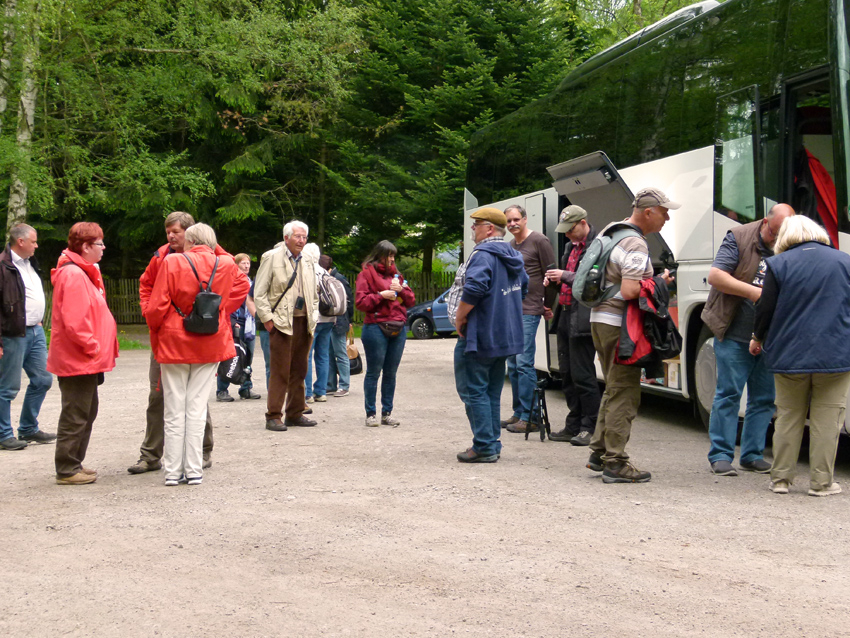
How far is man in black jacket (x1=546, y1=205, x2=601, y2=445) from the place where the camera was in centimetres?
810

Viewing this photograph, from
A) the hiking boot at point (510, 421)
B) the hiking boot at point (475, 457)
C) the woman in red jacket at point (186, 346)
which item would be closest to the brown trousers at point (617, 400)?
the hiking boot at point (475, 457)

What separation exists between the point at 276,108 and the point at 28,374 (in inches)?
884

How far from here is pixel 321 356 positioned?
11.3 metres

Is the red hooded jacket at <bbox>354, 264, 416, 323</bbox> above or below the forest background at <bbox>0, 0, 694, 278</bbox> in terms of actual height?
below

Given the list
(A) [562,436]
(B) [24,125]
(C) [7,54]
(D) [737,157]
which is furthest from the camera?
(B) [24,125]

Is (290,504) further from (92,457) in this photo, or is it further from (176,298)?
(92,457)

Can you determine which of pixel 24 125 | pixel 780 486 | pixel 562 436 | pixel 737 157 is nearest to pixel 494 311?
pixel 562 436

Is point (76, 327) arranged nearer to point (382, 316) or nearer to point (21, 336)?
point (21, 336)

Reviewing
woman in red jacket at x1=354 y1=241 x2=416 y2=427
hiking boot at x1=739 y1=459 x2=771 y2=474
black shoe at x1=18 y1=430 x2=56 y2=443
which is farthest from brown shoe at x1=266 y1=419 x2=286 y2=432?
hiking boot at x1=739 y1=459 x2=771 y2=474

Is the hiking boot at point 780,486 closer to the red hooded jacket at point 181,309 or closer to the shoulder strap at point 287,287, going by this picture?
the red hooded jacket at point 181,309

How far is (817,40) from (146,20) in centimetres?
1912

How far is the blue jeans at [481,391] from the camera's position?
287 inches

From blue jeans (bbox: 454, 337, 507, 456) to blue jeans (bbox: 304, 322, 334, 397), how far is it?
4084 millimetres

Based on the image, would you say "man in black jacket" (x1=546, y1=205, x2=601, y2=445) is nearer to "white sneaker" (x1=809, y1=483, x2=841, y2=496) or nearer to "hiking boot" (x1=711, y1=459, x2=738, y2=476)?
"hiking boot" (x1=711, y1=459, x2=738, y2=476)
